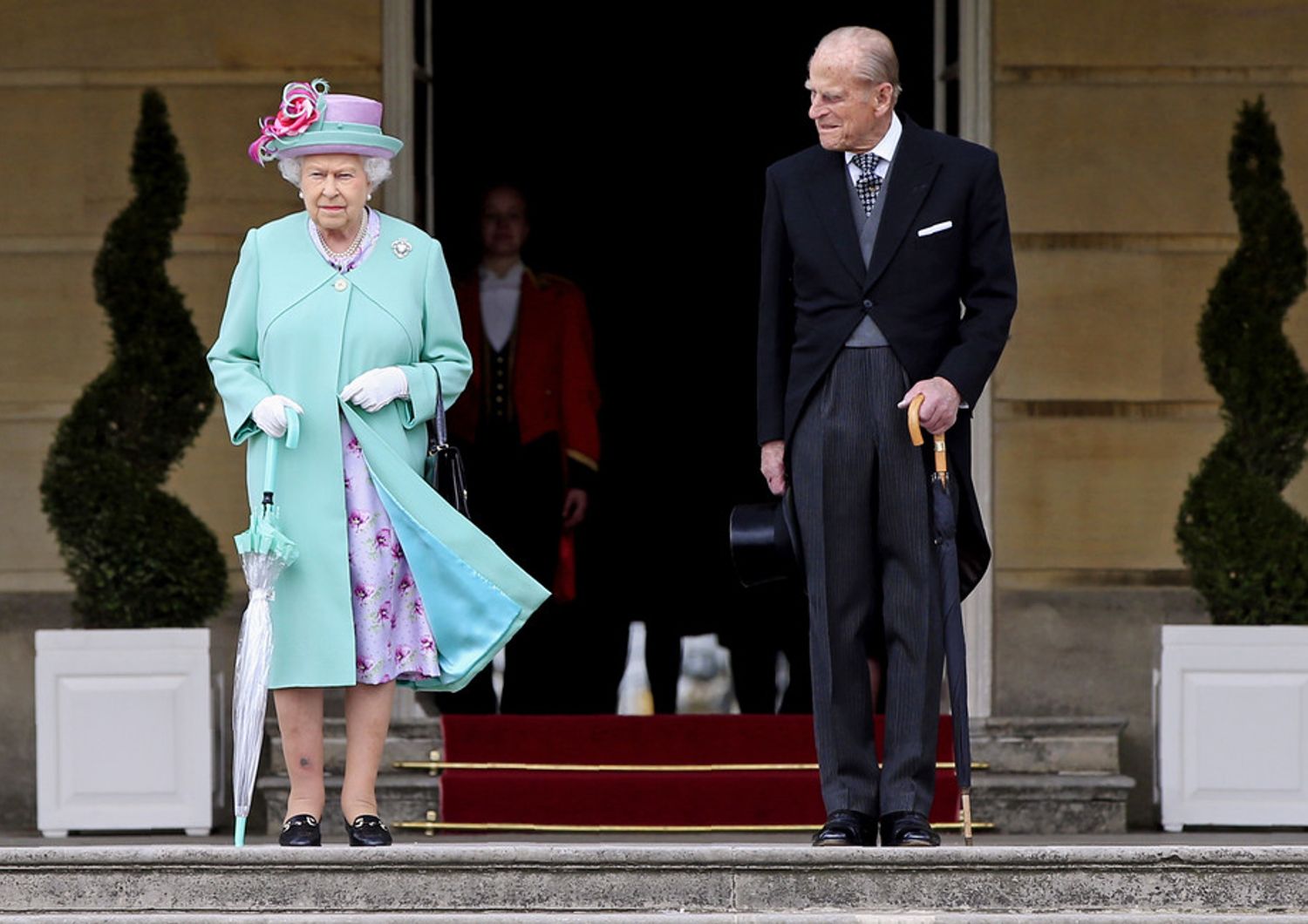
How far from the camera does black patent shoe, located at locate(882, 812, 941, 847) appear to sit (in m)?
5.04

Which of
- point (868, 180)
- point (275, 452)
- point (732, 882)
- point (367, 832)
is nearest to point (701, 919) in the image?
point (732, 882)

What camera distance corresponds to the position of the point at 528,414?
8.48 m

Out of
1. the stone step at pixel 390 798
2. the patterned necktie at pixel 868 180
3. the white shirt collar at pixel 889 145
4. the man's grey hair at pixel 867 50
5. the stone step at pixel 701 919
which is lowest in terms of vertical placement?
the stone step at pixel 390 798

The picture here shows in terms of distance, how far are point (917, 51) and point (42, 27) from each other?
3756mm

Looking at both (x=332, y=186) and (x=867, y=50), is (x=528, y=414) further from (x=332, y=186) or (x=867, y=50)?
(x=867, y=50)

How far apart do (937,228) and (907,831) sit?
48.1 inches

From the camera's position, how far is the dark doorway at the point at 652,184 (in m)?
10.1

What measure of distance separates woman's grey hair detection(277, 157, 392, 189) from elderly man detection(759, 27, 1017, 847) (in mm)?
865

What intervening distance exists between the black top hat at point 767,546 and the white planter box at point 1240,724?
220cm

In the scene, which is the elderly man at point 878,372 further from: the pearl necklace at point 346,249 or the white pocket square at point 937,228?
the pearl necklace at point 346,249

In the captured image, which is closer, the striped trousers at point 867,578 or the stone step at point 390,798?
the striped trousers at point 867,578

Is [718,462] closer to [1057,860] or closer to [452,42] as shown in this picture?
[452,42]

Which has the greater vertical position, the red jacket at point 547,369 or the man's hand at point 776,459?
the red jacket at point 547,369

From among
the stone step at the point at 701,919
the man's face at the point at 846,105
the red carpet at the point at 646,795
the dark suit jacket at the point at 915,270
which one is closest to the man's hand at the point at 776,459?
the dark suit jacket at the point at 915,270
